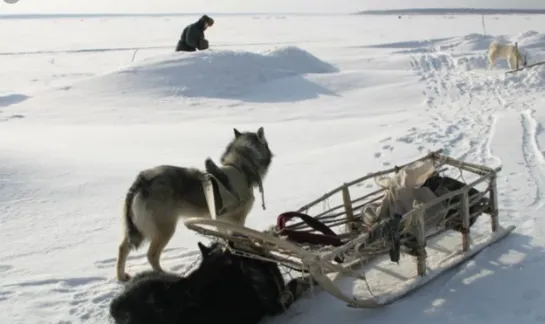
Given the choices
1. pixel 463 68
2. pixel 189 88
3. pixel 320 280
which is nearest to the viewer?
pixel 320 280

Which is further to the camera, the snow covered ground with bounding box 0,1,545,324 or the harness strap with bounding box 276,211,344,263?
the snow covered ground with bounding box 0,1,545,324

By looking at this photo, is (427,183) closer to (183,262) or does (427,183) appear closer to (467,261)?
(467,261)

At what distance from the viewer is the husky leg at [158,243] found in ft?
13.3

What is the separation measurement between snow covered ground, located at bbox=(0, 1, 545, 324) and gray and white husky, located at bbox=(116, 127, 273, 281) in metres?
0.37

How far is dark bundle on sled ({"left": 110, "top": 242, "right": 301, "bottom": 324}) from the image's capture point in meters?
3.15

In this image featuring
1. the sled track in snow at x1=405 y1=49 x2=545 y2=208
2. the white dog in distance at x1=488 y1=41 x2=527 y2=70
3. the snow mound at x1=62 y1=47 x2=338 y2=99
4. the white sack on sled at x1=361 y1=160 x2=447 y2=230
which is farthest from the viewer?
the white dog in distance at x1=488 y1=41 x2=527 y2=70

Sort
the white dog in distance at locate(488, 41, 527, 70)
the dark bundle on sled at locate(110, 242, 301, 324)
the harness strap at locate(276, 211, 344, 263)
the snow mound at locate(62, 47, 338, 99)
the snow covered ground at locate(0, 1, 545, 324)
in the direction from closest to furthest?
the dark bundle on sled at locate(110, 242, 301, 324) < the harness strap at locate(276, 211, 344, 263) < the snow covered ground at locate(0, 1, 545, 324) < the snow mound at locate(62, 47, 338, 99) < the white dog in distance at locate(488, 41, 527, 70)

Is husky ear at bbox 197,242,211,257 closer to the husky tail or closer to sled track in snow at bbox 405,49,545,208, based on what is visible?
the husky tail

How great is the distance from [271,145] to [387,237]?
540 cm

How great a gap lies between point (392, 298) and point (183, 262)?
1581mm

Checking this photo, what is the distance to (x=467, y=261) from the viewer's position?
4016 mm

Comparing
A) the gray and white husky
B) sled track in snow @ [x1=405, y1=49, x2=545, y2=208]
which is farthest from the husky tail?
sled track in snow @ [x1=405, y1=49, x2=545, y2=208]

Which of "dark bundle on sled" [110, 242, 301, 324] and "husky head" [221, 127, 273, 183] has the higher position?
"husky head" [221, 127, 273, 183]

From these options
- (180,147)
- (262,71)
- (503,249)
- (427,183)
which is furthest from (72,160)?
(262,71)
